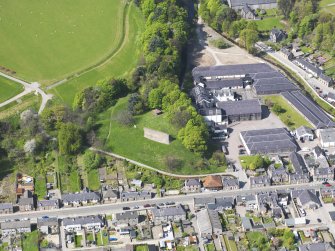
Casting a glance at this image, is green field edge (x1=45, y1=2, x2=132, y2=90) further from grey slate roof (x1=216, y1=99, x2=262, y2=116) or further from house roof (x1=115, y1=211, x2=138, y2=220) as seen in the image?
house roof (x1=115, y1=211, x2=138, y2=220)

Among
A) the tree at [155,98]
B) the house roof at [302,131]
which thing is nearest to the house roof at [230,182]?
the house roof at [302,131]

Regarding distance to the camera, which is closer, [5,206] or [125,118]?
[5,206]

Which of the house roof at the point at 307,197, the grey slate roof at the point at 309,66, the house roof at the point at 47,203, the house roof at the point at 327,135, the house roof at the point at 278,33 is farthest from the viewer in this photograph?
the house roof at the point at 278,33

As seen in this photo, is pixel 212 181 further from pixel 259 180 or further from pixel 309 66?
pixel 309 66

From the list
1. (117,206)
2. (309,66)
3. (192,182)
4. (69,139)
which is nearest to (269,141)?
(192,182)

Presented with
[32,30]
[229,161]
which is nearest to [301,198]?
[229,161]

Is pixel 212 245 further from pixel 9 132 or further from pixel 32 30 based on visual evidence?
pixel 32 30

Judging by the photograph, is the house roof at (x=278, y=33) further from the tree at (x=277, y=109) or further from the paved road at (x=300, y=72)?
the tree at (x=277, y=109)
